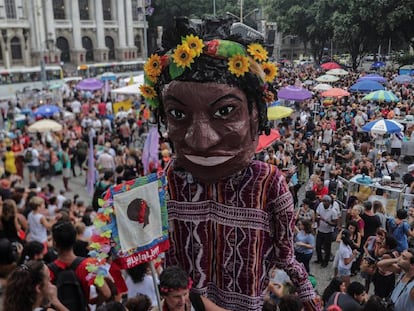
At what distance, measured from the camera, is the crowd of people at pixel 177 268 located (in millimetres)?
3883

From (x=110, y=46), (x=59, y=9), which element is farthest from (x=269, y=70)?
(x=110, y=46)

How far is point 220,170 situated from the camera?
3154 mm

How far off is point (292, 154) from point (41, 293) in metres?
9.88

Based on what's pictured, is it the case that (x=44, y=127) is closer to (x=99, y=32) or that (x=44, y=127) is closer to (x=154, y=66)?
(x=154, y=66)

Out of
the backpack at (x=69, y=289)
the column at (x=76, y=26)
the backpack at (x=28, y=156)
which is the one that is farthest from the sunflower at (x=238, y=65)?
the column at (x=76, y=26)

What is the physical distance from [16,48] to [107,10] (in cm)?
1414

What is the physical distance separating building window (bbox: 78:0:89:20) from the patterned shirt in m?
56.5

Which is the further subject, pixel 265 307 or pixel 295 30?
pixel 295 30

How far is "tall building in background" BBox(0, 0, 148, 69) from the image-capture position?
47125mm

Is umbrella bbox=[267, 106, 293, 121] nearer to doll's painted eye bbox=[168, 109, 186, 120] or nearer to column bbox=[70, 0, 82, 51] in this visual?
doll's painted eye bbox=[168, 109, 186, 120]

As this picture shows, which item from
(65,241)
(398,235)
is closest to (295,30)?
(398,235)

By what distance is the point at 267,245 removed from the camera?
11.0 ft

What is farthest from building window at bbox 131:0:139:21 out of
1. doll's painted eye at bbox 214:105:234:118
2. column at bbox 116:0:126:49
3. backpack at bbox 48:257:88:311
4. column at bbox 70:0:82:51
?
doll's painted eye at bbox 214:105:234:118

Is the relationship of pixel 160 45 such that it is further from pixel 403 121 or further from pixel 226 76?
pixel 403 121
